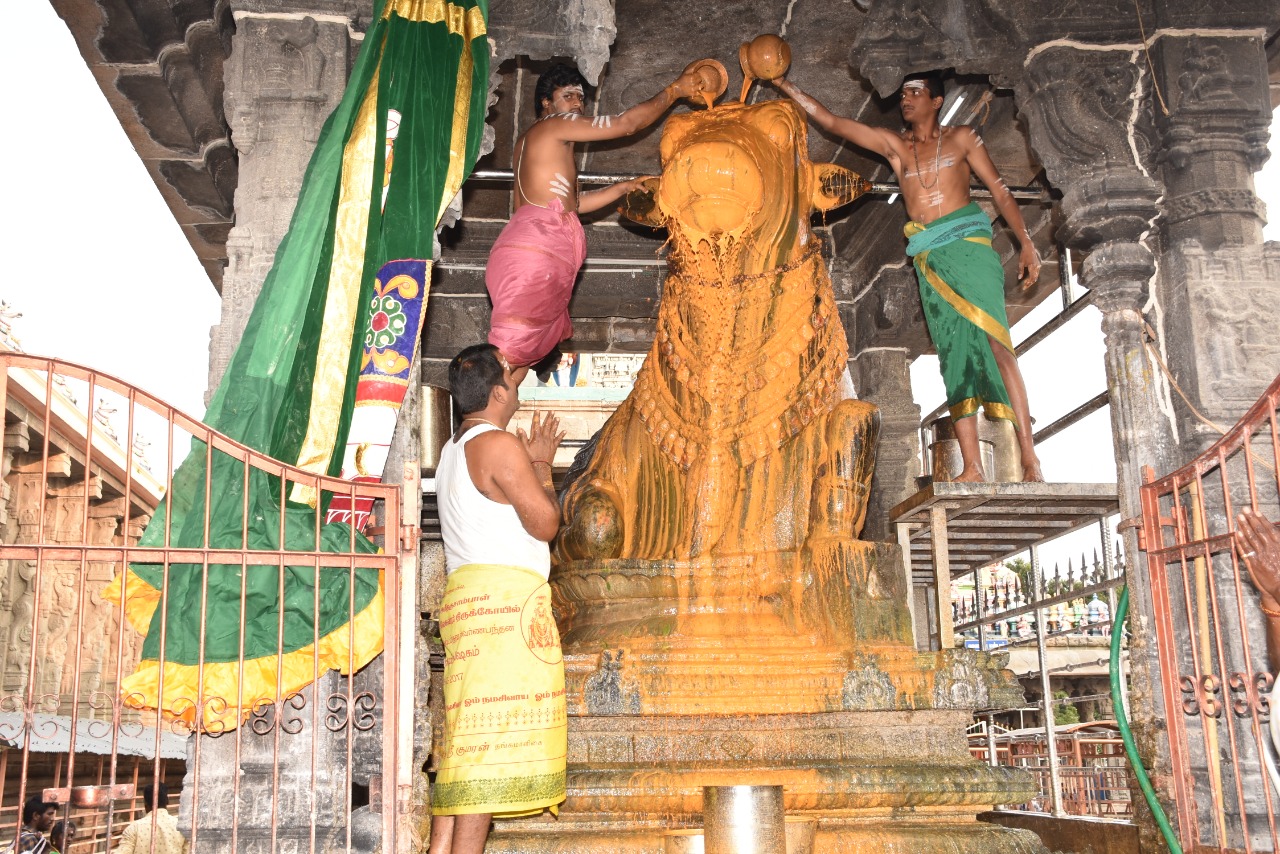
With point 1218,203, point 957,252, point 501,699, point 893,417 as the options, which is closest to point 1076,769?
point 893,417

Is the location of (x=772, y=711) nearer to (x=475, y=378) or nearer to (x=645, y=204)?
(x=475, y=378)

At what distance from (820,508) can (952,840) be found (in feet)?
5.09

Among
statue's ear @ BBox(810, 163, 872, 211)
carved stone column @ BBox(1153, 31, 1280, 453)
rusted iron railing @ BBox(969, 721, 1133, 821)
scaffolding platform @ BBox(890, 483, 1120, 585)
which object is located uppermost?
statue's ear @ BBox(810, 163, 872, 211)

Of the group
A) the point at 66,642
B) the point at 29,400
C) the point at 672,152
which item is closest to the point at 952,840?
the point at 672,152

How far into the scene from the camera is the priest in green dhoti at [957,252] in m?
6.21

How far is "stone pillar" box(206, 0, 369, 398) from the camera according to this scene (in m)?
4.88

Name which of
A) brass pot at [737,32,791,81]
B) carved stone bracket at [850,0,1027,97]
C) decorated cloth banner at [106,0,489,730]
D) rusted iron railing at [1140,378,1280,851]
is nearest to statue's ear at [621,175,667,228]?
brass pot at [737,32,791,81]

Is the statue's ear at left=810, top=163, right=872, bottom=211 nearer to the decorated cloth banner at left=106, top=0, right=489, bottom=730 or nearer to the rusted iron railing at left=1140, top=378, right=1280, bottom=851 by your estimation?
the decorated cloth banner at left=106, top=0, right=489, bottom=730

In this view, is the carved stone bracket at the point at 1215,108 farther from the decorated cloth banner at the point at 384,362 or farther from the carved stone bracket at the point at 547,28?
the decorated cloth banner at the point at 384,362

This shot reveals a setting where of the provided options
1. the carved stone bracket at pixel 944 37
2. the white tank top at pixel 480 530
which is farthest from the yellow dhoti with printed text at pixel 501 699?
the carved stone bracket at pixel 944 37

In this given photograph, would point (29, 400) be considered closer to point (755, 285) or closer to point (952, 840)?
point (755, 285)

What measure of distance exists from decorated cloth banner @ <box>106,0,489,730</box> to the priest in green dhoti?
6.70 feet

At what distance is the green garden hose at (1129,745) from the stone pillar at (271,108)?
138 inches

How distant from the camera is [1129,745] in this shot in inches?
186
